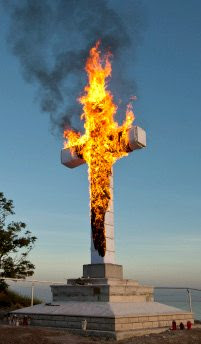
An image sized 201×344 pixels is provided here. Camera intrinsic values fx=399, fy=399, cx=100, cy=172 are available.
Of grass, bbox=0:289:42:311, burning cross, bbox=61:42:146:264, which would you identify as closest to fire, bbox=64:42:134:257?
burning cross, bbox=61:42:146:264

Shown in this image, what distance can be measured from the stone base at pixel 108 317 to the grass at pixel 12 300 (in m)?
6.24

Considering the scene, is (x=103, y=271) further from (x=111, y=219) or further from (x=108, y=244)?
(x=111, y=219)

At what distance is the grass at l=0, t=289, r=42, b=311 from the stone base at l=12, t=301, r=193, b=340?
20.5ft

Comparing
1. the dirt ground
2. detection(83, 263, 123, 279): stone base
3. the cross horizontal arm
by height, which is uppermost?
the cross horizontal arm

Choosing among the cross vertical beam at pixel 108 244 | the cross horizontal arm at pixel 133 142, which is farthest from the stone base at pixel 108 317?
the cross horizontal arm at pixel 133 142

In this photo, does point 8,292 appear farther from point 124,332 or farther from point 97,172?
point 124,332

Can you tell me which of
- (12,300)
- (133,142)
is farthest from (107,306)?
(12,300)

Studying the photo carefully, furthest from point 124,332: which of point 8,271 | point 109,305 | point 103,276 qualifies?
point 8,271

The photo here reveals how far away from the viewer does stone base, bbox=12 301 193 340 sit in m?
13.5

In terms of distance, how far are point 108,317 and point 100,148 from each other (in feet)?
28.0

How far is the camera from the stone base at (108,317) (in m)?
13.5

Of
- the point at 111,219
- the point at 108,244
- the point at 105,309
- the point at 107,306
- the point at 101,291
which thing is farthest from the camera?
the point at 111,219

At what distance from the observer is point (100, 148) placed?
64.1 feet

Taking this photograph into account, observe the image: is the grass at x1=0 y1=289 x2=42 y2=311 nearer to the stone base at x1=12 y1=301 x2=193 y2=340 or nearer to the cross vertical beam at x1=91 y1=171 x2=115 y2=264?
the stone base at x1=12 y1=301 x2=193 y2=340
